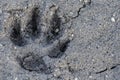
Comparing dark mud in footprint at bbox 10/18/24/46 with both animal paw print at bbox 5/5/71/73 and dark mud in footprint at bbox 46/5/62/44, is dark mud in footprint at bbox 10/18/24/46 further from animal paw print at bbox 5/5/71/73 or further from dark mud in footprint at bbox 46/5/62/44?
dark mud in footprint at bbox 46/5/62/44

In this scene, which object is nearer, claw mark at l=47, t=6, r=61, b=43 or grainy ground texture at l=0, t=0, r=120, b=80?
grainy ground texture at l=0, t=0, r=120, b=80

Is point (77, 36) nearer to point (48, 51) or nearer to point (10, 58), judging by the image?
point (48, 51)

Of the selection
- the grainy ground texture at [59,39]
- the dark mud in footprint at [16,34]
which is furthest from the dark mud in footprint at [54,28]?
the dark mud in footprint at [16,34]

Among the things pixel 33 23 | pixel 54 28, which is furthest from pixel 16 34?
pixel 54 28

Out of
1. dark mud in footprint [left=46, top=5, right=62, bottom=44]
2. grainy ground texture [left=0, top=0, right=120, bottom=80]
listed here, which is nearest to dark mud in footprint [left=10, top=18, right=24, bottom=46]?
grainy ground texture [left=0, top=0, right=120, bottom=80]

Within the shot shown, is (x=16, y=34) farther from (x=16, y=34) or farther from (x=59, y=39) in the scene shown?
(x=59, y=39)

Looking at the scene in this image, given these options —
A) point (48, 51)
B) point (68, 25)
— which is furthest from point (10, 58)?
point (68, 25)
